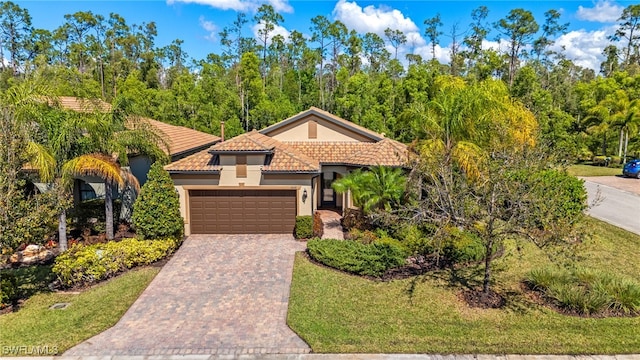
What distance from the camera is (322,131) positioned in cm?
2391

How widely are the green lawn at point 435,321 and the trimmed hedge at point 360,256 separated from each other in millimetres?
406

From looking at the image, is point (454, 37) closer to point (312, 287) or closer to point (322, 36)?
point (322, 36)

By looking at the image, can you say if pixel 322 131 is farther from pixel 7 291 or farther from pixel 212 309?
pixel 7 291

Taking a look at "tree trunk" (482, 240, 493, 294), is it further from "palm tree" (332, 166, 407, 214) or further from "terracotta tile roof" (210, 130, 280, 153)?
"terracotta tile roof" (210, 130, 280, 153)

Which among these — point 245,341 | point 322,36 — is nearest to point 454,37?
point 322,36

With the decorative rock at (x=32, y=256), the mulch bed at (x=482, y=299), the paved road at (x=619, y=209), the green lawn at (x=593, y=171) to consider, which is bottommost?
the mulch bed at (x=482, y=299)

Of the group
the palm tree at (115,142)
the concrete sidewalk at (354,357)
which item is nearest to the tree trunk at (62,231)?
the palm tree at (115,142)

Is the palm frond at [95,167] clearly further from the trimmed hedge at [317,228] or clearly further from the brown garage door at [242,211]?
the trimmed hedge at [317,228]

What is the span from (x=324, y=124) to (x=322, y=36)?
29819mm

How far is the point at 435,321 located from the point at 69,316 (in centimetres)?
969

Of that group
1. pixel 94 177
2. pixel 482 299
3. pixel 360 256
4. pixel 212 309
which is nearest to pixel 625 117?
pixel 482 299

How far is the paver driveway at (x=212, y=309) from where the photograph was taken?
9.10 m

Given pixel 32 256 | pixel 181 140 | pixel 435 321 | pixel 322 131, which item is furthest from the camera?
pixel 322 131

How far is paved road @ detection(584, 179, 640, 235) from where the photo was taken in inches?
714
